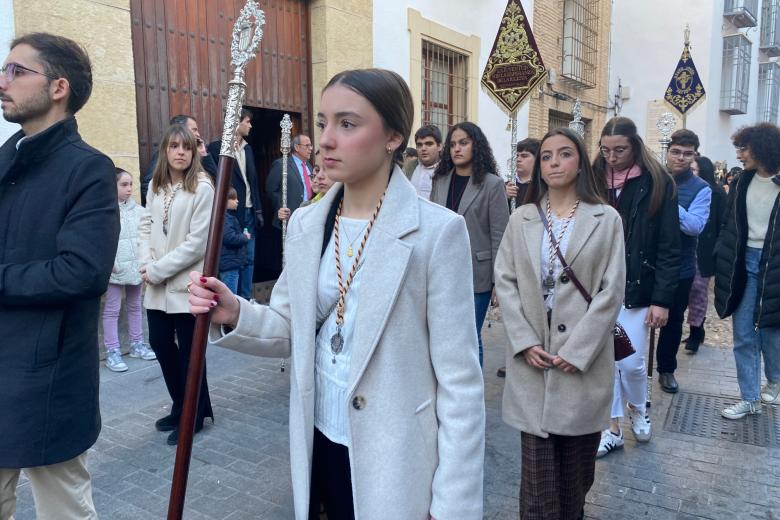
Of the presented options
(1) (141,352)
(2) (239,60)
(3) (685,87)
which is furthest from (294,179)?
(3) (685,87)

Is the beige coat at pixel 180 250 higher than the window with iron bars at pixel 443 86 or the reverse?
the reverse

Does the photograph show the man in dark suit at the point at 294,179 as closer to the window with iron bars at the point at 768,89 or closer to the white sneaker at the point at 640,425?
the white sneaker at the point at 640,425

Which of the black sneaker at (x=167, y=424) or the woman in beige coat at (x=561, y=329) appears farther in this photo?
the black sneaker at (x=167, y=424)

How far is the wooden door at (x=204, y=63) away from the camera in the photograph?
6.45 metres

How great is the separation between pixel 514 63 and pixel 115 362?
15.9ft

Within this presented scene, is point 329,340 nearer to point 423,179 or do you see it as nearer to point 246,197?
point 423,179

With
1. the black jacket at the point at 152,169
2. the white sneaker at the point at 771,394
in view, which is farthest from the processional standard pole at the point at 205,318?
the white sneaker at the point at 771,394

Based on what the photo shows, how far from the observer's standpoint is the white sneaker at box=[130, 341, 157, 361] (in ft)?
19.5

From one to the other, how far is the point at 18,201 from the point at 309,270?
1.22 m

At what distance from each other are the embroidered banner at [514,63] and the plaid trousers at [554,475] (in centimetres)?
407

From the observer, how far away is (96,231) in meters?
2.31

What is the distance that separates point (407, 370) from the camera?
1709 mm

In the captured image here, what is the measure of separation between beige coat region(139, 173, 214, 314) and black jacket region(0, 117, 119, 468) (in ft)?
5.93

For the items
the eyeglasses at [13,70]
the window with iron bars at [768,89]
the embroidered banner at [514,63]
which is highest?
the window with iron bars at [768,89]
